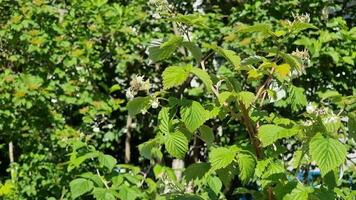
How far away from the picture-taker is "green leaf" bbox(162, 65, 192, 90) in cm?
191

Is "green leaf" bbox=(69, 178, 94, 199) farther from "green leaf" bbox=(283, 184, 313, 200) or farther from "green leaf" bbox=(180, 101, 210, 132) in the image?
"green leaf" bbox=(283, 184, 313, 200)

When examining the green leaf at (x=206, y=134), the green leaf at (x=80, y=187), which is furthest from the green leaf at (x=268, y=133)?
the green leaf at (x=80, y=187)

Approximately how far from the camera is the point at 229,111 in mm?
2061

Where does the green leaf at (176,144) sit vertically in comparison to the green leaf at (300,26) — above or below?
below

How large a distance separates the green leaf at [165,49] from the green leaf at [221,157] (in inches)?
14.1

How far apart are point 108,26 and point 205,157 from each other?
1532mm

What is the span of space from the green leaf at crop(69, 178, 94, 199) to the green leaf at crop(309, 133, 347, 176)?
4.15 feet

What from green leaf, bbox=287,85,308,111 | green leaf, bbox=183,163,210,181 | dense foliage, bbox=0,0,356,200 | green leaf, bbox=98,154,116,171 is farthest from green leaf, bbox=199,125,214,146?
dense foliage, bbox=0,0,356,200

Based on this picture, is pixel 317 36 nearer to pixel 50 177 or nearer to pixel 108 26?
pixel 108 26

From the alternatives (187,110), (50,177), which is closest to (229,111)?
(187,110)

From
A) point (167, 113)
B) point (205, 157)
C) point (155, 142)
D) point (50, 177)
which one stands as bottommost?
point (205, 157)

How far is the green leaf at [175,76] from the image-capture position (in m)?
1.91

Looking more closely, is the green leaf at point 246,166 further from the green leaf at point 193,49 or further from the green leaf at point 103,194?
the green leaf at point 103,194

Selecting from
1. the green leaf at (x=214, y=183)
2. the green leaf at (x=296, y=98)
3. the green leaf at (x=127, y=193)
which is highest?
the green leaf at (x=296, y=98)
